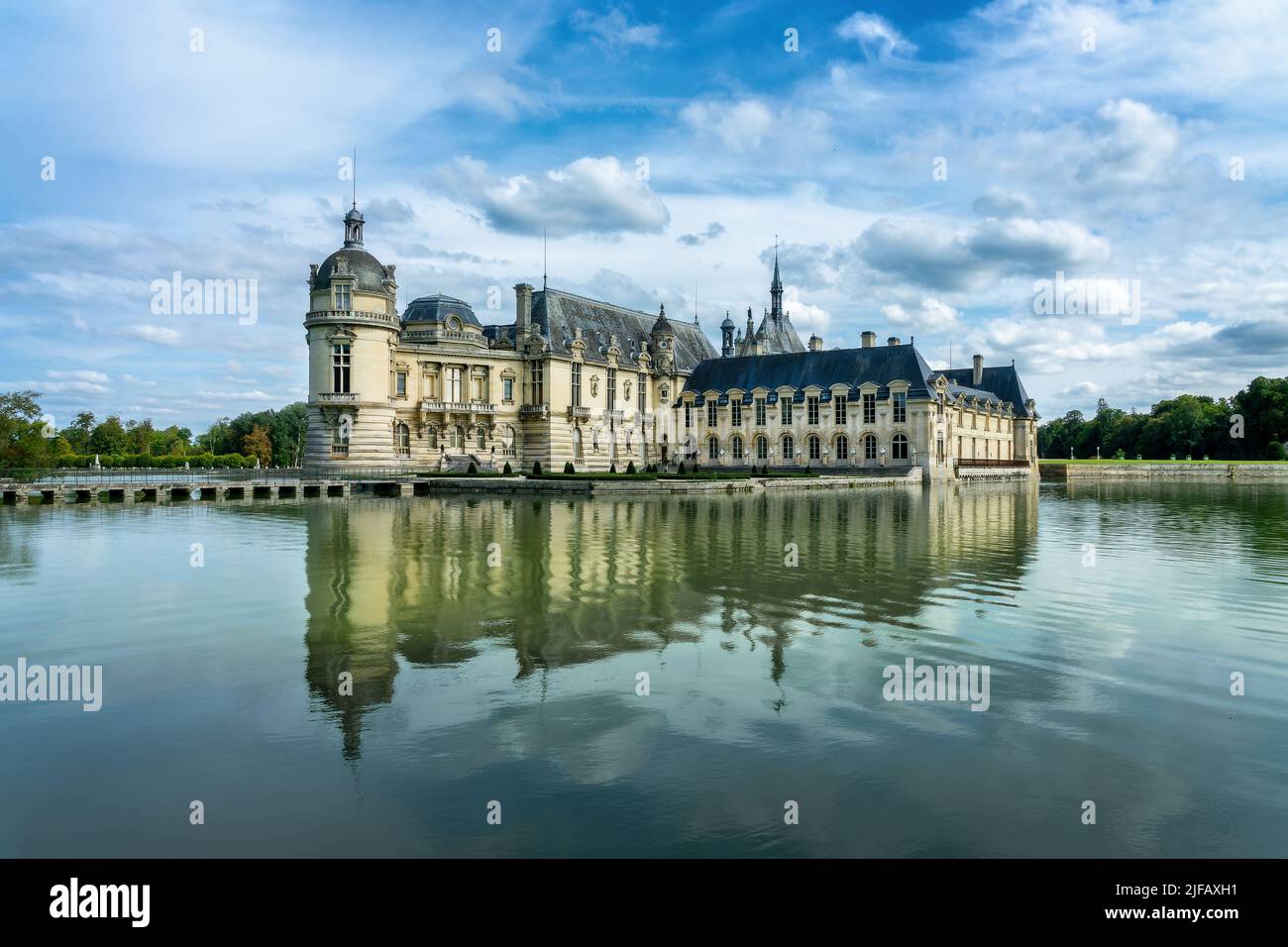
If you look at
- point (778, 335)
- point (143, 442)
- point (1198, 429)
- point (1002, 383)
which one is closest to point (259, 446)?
point (143, 442)

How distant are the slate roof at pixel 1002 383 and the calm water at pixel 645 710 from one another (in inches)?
3007

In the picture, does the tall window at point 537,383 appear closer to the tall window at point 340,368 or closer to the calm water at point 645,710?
the tall window at point 340,368

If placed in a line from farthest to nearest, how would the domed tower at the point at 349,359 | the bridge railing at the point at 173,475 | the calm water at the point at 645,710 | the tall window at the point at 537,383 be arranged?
the tall window at the point at 537,383 → the domed tower at the point at 349,359 → the bridge railing at the point at 173,475 → the calm water at the point at 645,710

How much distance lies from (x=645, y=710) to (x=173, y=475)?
43.7m

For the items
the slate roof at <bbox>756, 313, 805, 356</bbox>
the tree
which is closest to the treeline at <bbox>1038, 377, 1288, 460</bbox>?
the slate roof at <bbox>756, 313, 805, 356</bbox>

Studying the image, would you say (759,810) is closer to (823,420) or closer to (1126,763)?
(1126,763)

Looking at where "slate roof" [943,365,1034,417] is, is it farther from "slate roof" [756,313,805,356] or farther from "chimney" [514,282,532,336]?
"chimney" [514,282,532,336]

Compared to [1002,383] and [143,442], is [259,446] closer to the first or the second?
[143,442]

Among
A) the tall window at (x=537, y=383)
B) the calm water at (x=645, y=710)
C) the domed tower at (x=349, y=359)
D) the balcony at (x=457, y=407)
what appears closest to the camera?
the calm water at (x=645, y=710)

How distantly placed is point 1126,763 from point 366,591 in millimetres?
12054

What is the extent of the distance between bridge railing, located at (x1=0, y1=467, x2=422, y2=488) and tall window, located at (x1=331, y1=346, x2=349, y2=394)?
17.7 feet

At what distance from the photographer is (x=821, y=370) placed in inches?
2753

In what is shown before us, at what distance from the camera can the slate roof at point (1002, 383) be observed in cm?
8962

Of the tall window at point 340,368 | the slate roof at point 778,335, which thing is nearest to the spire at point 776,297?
the slate roof at point 778,335
